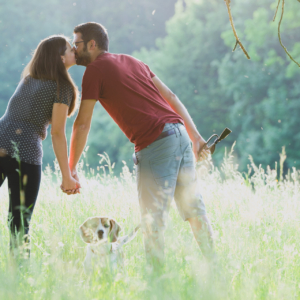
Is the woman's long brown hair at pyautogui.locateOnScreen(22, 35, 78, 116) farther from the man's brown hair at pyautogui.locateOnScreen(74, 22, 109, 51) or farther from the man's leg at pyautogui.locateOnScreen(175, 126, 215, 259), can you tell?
the man's leg at pyautogui.locateOnScreen(175, 126, 215, 259)

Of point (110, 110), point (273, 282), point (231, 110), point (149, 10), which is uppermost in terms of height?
point (149, 10)

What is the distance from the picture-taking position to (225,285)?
1.86 m

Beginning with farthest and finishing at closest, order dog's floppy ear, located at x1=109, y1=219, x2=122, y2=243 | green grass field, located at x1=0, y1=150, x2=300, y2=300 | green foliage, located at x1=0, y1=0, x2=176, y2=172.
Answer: green foliage, located at x1=0, y1=0, x2=176, y2=172
dog's floppy ear, located at x1=109, y1=219, x2=122, y2=243
green grass field, located at x1=0, y1=150, x2=300, y2=300

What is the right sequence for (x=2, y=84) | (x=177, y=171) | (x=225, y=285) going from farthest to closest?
(x=2, y=84) < (x=177, y=171) < (x=225, y=285)

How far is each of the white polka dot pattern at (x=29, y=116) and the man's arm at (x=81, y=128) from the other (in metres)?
0.14

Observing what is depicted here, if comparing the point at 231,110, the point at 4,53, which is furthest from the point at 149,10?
the point at 231,110

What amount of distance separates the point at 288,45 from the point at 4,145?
721 inches

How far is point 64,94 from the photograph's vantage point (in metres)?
2.36

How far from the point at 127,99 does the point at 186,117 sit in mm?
570

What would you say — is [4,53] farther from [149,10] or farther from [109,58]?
[109,58]

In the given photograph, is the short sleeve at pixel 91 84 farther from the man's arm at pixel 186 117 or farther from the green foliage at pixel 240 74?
the green foliage at pixel 240 74

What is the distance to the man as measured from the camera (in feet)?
7.96

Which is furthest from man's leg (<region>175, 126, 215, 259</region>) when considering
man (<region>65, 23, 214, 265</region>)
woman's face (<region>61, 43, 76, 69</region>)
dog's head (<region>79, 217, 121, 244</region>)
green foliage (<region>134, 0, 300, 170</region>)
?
green foliage (<region>134, 0, 300, 170</region>)

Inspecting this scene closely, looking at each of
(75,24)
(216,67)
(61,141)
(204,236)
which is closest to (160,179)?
(204,236)
